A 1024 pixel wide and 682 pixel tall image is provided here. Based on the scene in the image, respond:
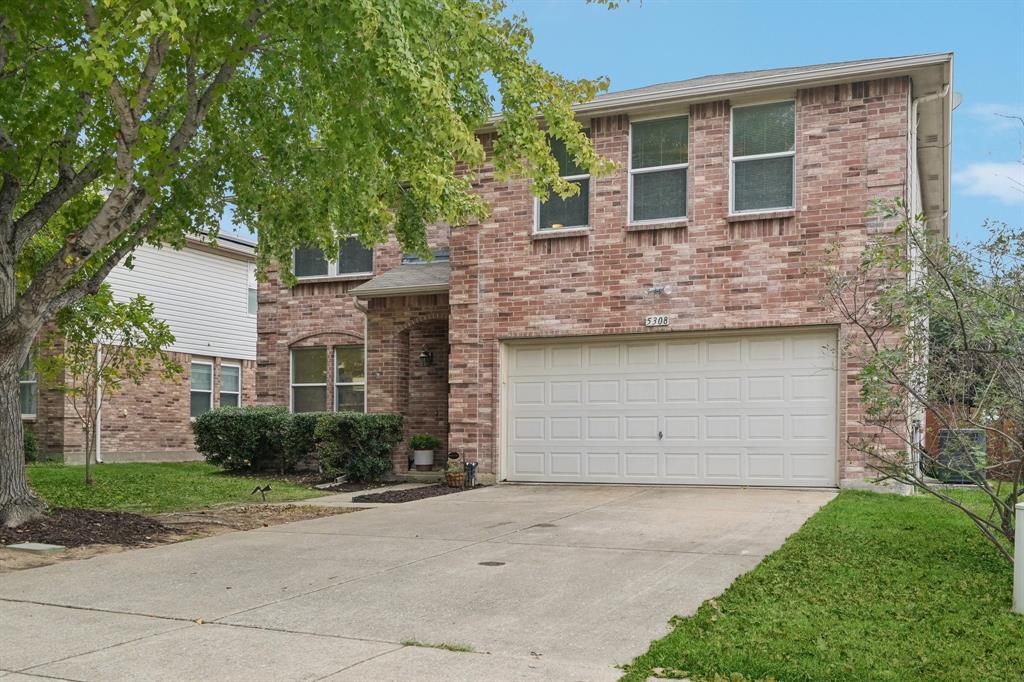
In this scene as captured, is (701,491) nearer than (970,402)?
No

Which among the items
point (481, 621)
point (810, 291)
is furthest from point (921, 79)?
point (481, 621)

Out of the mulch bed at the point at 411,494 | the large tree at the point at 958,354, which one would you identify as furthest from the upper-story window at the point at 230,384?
the large tree at the point at 958,354

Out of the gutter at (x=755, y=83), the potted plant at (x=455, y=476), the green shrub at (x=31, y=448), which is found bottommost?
the green shrub at (x=31, y=448)

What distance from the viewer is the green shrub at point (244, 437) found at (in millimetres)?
18594

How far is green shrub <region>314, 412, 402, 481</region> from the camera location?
1641 centimetres

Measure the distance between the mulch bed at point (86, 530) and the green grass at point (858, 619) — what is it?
20.7 ft

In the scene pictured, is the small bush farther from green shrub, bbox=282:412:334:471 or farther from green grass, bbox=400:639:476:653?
green grass, bbox=400:639:476:653

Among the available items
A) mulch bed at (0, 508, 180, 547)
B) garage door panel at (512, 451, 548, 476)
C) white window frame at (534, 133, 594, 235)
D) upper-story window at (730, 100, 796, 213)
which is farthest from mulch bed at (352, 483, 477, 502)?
upper-story window at (730, 100, 796, 213)

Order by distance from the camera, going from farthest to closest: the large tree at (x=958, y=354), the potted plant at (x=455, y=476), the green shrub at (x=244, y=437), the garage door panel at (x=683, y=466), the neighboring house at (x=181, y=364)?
the neighboring house at (x=181, y=364) < the green shrub at (x=244, y=437) < the potted plant at (x=455, y=476) < the garage door panel at (x=683, y=466) < the large tree at (x=958, y=354)

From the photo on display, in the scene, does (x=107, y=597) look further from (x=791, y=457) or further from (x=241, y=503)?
(x=791, y=457)

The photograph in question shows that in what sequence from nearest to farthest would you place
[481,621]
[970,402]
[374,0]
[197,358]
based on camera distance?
1. [481,621]
2. [970,402]
3. [374,0]
4. [197,358]

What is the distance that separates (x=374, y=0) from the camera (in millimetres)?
8328

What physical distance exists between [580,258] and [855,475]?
5.30m

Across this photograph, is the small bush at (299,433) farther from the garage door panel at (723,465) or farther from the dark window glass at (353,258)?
the garage door panel at (723,465)
